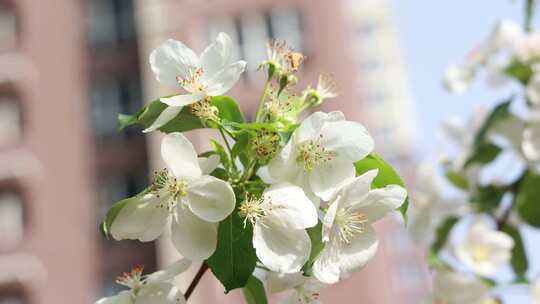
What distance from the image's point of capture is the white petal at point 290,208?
689mm

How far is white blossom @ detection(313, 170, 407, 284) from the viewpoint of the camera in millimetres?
704

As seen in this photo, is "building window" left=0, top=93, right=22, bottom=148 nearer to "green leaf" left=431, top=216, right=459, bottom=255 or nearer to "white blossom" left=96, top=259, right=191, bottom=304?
"green leaf" left=431, top=216, right=459, bottom=255

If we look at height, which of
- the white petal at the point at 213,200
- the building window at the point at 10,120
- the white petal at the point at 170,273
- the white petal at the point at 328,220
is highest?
the white petal at the point at 213,200

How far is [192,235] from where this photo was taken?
708 mm

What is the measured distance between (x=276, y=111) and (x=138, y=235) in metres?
0.16

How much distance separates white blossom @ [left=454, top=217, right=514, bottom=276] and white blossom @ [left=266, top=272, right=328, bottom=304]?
0.59 metres

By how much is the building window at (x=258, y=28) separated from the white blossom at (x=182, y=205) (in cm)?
1058

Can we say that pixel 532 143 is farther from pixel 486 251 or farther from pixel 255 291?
pixel 255 291

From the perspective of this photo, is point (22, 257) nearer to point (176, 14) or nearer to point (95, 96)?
point (95, 96)

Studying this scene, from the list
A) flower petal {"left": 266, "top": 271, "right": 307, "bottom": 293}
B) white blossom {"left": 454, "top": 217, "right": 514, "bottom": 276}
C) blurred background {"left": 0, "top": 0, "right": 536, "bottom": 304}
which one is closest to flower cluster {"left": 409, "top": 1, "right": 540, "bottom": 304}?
white blossom {"left": 454, "top": 217, "right": 514, "bottom": 276}

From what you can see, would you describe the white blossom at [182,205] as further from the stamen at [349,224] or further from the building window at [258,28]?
the building window at [258,28]

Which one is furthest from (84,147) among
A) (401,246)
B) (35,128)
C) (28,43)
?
(401,246)

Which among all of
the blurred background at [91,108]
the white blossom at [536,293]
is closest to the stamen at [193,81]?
the white blossom at [536,293]

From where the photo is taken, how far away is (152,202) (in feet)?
2.38
